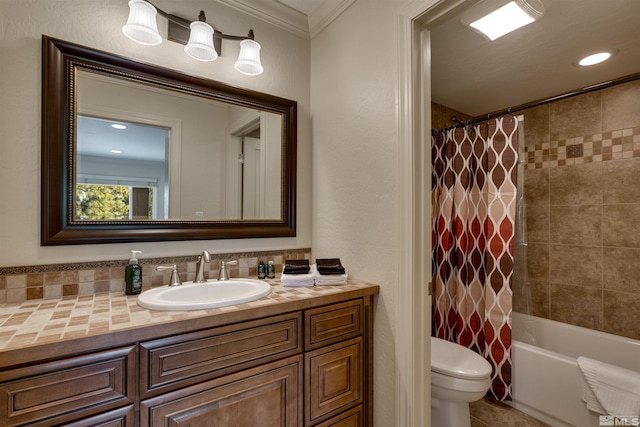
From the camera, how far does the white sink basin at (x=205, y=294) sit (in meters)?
1.02

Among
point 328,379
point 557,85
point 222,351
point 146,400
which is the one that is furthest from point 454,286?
point 146,400

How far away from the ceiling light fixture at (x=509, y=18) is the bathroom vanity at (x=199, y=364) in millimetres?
1492

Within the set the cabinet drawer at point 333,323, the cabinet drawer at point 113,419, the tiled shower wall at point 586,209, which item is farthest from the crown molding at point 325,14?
the tiled shower wall at point 586,209

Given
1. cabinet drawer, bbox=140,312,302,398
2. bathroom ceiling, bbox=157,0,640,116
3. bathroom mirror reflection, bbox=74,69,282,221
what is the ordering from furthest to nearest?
bathroom ceiling, bbox=157,0,640,116 → bathroom mirror reflection, bbox=74,69,282,221 → cabinet drawer, bbox=140,312,302,398

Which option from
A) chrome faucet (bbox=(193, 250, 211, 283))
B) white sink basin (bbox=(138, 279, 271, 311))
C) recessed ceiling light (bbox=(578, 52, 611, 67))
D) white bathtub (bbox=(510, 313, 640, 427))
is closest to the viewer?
Result: white sink basin (bbox=(138, 279, 271, 311))

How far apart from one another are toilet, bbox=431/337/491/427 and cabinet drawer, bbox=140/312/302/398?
0.90 meters

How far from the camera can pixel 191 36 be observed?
1392mm

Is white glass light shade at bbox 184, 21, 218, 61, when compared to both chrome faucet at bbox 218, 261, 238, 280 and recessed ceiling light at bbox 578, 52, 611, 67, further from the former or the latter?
recessed ceiling light at bbox 578, 52, 611, 67

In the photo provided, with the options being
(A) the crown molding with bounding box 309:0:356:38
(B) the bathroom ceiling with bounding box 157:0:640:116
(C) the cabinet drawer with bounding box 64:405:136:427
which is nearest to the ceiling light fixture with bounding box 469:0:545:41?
(B) the bathroom ceiling with bounding box 157:0:640:116

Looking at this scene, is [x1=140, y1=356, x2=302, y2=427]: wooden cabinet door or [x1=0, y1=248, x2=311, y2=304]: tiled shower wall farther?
[x1=0, y1=248, x2=311, y2=304]: tiled shower wall

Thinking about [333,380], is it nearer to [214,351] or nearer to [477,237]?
[214,351]

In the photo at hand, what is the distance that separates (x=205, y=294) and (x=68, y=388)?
60 centimetres

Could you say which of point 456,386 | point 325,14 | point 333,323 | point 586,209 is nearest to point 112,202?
point 333,323

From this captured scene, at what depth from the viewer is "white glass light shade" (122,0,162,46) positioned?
4.07 ft
